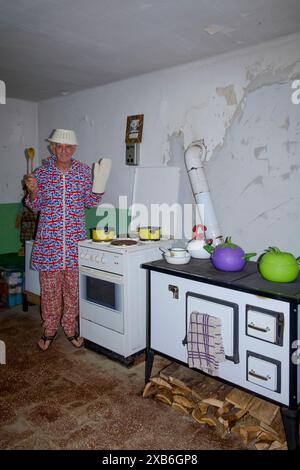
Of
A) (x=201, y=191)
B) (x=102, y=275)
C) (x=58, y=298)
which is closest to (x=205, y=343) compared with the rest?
(x=102, y=275)

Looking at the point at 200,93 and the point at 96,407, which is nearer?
the point at 96,407

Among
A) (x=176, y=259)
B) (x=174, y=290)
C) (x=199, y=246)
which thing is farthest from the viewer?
(x=199, y=246)

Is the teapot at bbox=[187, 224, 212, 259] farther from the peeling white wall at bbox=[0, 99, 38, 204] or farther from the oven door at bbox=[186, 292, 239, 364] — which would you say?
the peeling white wall at bbox=[0, 99, 38, 204]

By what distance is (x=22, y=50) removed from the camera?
2.39m

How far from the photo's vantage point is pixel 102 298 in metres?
2.50

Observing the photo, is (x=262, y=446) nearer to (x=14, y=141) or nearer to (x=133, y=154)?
(x=133, y=154)

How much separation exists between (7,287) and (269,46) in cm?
295

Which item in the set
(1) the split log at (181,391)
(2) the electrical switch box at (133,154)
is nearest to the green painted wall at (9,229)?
(2) the electrical switch box at (133,154)

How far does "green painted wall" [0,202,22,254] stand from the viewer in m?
3.96

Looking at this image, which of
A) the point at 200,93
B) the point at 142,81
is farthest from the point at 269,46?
the point at 142,81

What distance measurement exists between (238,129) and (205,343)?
138 centimetres

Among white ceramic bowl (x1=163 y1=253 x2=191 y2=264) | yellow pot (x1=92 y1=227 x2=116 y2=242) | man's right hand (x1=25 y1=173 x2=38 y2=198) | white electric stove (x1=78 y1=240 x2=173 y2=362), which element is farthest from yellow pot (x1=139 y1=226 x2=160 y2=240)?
man's right hand (x1=25 y1=173 x2=38 y2=198)

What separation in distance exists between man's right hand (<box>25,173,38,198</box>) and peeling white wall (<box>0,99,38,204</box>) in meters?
1.64
